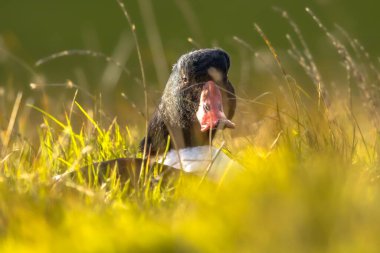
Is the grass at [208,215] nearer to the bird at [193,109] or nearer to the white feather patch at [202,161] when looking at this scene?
the white feather patch at [202,161]

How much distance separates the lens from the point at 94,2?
14773 mm

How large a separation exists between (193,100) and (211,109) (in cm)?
16

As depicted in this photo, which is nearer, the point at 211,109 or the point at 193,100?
the point at 211,109

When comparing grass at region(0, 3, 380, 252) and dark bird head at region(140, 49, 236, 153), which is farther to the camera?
dark bird head at region(140, 49, 236, 153)

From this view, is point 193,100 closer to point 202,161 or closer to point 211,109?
point 211,109

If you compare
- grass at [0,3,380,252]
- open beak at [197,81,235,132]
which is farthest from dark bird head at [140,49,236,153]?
grass at [0,3,380,252]

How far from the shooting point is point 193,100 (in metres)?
3.31

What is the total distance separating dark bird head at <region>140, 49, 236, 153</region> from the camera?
3.21 metres

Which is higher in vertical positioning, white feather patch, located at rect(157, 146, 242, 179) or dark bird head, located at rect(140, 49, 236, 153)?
dark bird head, located at rect(140, 49, 236, 153)

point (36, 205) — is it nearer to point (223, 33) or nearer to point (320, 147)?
point (320, 147)

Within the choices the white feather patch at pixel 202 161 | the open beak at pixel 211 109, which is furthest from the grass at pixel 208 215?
the open beak at pixel 211 109

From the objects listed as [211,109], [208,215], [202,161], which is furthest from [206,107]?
[208,215]

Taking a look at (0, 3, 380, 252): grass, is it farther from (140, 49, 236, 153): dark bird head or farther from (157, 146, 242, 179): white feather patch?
(140, 49, 236, 153): dark bird head

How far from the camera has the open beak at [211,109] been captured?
314cm
